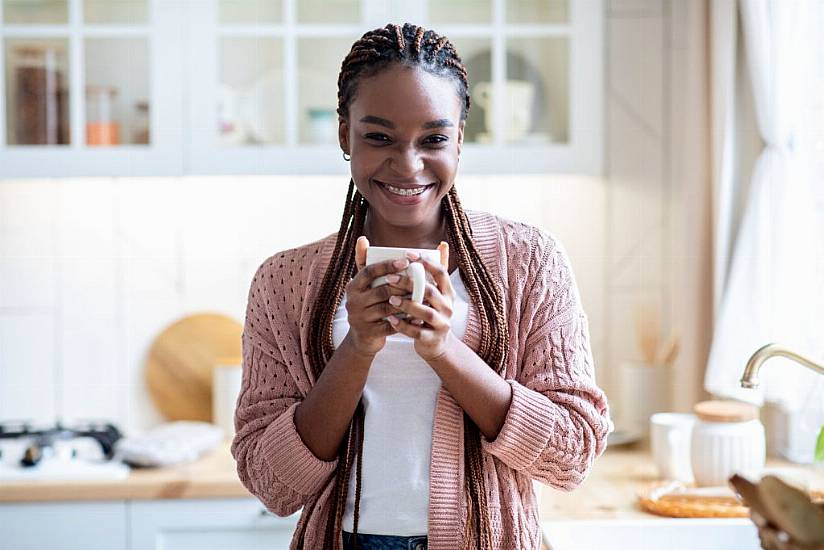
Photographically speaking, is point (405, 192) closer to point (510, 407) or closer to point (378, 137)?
point (378, 137)

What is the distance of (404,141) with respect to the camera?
121cm

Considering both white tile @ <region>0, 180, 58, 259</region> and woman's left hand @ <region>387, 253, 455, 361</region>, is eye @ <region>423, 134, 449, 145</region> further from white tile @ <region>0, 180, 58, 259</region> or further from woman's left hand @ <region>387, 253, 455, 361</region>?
white tile @ <region>0, 180, 58, 259</region>

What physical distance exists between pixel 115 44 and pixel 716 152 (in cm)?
137

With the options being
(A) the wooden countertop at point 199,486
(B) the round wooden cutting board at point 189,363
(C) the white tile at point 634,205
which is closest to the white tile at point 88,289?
(B) the round wooden cutting board at point 189,363

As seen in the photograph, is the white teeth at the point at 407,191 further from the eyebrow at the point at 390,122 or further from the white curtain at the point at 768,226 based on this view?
the white curtain at the point at 768,226

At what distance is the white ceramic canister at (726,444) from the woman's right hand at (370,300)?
1.08 m

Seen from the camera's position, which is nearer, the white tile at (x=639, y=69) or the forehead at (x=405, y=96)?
the forehead at (x=405, y=96)

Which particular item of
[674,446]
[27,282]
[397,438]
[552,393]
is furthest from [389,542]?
[27,282]

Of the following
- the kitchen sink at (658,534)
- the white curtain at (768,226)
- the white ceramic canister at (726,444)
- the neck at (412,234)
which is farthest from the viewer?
the white curtain at (768,226)

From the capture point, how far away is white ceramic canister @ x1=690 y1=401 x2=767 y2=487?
2.02 metres

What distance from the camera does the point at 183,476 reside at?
2.25 metres

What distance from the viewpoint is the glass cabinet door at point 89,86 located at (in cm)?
248

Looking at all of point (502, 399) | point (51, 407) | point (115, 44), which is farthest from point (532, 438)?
point (51, 407)

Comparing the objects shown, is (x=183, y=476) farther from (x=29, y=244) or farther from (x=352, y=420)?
(x=352, y=420)
